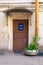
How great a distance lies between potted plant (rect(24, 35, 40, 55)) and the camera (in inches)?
507

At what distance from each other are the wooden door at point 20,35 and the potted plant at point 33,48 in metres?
1.30

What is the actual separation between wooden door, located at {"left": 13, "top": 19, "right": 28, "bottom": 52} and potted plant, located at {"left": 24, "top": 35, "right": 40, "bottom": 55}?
1299 mm

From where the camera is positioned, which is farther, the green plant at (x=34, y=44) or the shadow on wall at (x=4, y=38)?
the shadow on wall at (x=4, y=38)

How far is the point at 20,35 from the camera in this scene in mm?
14656

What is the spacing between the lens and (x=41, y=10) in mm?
14180

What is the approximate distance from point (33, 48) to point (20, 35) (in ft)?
6.09

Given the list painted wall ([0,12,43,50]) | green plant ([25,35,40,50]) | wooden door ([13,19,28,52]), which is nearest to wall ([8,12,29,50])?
painted wall ([0,12,43,50])

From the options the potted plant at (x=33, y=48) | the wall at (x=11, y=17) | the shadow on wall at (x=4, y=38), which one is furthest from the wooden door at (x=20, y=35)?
the potted plant at (x=33, y=48)

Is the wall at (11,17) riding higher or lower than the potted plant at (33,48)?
higher

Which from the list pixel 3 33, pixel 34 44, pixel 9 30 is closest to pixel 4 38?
pixel 3 33

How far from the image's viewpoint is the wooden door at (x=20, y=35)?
47.9 ft

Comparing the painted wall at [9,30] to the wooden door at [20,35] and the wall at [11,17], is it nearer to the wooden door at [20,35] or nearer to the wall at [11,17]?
the wall at [11,17]

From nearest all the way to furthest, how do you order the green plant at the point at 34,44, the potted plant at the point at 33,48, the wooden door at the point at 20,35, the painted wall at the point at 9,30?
the potted plant at the point at 33,48
the green plant at the point at 34,44
the painted wall at the point at 9,30
the wooden door at the point at 20,35

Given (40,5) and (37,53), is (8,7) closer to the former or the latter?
(40,5)
